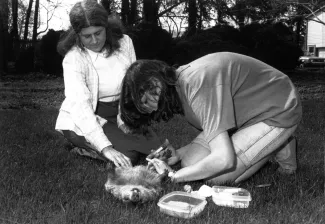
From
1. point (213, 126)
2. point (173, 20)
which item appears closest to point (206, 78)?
point (213, 126)

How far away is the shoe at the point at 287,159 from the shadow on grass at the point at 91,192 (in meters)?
0.08

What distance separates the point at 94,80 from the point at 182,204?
1.63 metres

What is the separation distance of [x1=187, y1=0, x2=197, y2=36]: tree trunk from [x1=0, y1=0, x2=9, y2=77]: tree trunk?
14.2ft

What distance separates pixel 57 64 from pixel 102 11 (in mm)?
8745

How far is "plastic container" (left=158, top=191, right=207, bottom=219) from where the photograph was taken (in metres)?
2.48

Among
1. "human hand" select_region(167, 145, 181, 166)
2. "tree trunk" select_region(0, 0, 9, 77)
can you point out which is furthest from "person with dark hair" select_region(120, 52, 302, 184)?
"tree trunk" select_region(0, 0, 9, 77)

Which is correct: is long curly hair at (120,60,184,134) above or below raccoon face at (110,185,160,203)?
above

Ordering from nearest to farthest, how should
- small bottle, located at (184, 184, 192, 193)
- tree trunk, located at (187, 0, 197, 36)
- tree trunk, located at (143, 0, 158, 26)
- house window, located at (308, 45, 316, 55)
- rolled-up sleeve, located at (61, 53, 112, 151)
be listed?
1. small bottle, located at (184, 184, 192, 193)
2. rolled-up sleeve, located at (61, 53, 112, 151)
3. tree trunk, located at (187, 0, 197, 36)
4. tree trunk, located at (143, 0, 158, 26)
5. house window, located at (308, 45, 316, 55)

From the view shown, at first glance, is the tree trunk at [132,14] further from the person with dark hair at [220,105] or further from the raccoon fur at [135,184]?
the raccoon fur at [135,184]

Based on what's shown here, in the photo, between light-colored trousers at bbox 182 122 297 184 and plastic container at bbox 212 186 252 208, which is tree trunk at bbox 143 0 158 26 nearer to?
light-colored trousers at bbox 182 122 297 184

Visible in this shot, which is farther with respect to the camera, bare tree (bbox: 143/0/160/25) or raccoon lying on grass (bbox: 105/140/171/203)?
bare tree (bbox: 143/0/160/25)

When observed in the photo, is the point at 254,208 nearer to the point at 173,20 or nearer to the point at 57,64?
the point at 173,20

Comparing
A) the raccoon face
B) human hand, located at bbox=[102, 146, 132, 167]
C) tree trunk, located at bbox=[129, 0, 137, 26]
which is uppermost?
tree trunk, located at bbox=[129, 0, 137, 26]

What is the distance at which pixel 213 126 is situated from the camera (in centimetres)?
258
